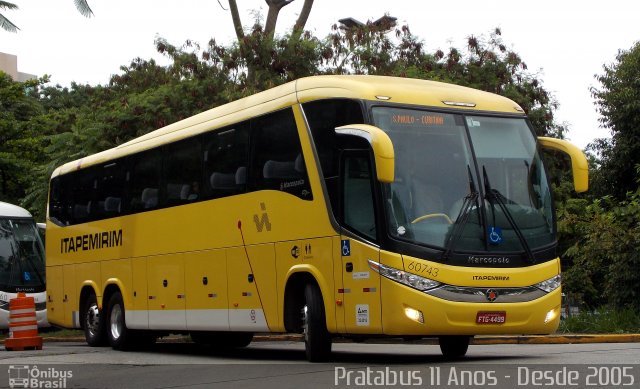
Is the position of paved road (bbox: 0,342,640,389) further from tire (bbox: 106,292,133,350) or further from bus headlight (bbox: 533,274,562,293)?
tire (bbox: 106,292,133,350)

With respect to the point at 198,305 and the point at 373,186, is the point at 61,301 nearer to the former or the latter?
the point at 198,305

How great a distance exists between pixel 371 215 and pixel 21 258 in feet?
58.6

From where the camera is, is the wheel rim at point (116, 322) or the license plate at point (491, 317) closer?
the license plate at point (491, 317)

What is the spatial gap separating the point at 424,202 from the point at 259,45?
781 inches

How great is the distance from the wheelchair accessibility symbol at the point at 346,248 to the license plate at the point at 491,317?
5.78ft

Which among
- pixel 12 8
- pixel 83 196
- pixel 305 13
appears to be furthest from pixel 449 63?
pixel 12 8

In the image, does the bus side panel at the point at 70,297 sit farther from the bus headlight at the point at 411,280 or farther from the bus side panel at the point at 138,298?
the bus headlight at the point at 411,280

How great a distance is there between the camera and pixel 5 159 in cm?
3906

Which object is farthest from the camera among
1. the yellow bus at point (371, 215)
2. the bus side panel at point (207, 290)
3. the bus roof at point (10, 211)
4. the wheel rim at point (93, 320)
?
the bus roof at point (10, 211)

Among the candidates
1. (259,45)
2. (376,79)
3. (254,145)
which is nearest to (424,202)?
(376,79)

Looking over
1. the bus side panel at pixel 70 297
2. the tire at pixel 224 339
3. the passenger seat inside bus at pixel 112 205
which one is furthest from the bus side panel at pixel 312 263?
the bus side panel at pixel 70 297

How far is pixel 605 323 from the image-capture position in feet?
67.0

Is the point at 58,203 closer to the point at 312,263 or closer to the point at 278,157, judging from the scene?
the point at 278,157

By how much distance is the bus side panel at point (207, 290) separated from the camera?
678 inches
